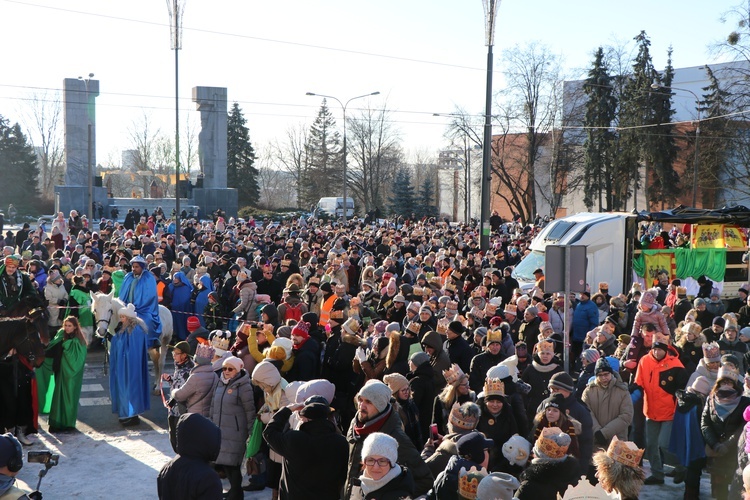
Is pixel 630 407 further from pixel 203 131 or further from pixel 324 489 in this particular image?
pixel 203 131

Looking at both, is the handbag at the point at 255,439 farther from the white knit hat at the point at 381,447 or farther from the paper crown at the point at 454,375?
the white knit hat at the point at 381,447

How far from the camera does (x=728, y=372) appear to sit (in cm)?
795

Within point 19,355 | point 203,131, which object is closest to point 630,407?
point 19,355

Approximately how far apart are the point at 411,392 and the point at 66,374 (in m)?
5.11

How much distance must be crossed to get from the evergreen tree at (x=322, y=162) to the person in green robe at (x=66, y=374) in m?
67.8

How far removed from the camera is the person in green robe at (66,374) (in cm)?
1083

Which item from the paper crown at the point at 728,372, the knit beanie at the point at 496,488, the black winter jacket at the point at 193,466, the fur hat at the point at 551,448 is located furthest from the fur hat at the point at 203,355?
the paper crown at the point at 728,372

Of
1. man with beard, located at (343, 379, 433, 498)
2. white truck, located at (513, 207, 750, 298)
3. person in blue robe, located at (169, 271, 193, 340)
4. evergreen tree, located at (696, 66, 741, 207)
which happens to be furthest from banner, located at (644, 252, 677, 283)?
evergreen tree, located at (696, 66, 741, 207)

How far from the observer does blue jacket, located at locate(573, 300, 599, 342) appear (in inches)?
574

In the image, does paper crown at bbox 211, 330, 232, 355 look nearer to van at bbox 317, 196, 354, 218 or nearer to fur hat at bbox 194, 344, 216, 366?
fur hat at bbox 194, 344, 216, 366

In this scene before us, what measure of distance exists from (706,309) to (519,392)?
8.36m

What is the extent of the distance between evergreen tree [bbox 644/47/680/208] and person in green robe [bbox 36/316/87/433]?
5271cm

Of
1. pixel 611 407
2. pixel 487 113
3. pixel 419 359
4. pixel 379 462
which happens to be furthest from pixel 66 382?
pixel 487 113

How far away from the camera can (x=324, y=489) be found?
6.08 meters
